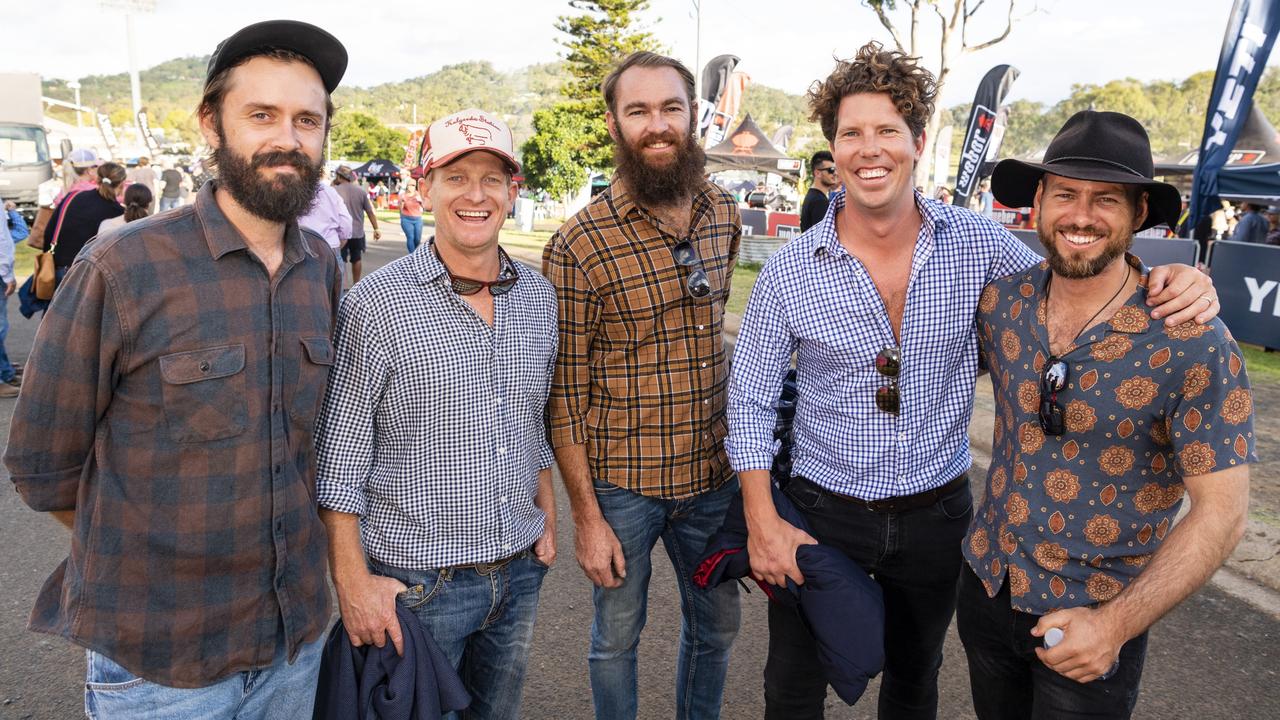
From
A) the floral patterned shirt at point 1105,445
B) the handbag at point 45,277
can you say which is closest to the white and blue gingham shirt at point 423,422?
the floral patterned shirt at point 1105,445

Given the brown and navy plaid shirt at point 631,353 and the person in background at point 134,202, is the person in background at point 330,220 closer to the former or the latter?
the person in background at point 134,202

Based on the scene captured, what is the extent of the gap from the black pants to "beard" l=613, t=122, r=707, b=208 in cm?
104

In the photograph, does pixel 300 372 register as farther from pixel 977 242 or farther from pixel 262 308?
pixel 977 242

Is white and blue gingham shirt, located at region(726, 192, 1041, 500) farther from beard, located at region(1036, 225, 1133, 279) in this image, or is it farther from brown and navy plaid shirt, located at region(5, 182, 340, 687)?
brown and navy plaid shirt, located at region(5, 182, 340, 687)

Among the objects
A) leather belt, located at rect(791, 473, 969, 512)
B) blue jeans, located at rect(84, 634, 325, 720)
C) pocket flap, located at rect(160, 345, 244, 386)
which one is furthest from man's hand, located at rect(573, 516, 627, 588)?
pocket flap, located at rect(160, 345, 244, 386)

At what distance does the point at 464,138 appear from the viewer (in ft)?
7.59

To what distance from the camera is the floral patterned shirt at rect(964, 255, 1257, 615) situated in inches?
75.9

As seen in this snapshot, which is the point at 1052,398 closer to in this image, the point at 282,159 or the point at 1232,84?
the point at 282,159

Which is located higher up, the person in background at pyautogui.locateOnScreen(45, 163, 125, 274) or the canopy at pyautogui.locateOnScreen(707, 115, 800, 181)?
the canopy at pyautogui.locateOnScreen(707, 115, 800, 181)

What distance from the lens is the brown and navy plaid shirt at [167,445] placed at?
1.68m

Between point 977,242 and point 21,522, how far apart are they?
208 inches

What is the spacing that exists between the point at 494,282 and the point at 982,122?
14.1 metres

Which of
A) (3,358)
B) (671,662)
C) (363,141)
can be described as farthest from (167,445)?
(363,141)

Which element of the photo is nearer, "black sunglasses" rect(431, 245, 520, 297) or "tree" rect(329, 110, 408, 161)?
"black sunglasses" rect(431, 245, 520, 297)
